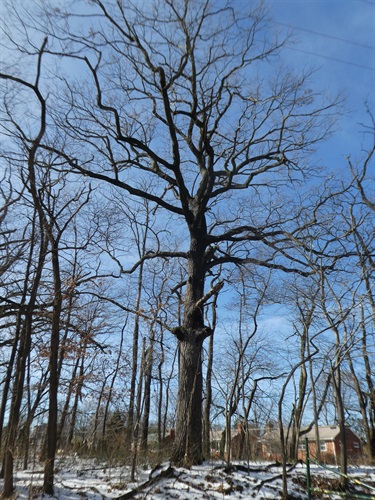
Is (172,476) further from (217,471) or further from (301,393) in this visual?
(301,393)

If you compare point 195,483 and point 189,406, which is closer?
point 195,483

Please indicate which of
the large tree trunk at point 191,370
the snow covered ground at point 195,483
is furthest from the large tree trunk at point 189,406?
the snow covered ground at point 195,483

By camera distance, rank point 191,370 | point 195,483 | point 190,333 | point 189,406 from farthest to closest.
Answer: point 190,333 < point 191,370 < point 189,406 < point 195,483

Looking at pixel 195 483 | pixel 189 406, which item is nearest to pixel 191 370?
pixel 189 406

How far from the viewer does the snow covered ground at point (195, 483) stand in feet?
22.5

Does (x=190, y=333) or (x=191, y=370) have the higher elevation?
(x=190, y=333)

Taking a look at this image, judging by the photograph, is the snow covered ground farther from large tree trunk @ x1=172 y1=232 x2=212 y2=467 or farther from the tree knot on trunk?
the tree knot on trunk

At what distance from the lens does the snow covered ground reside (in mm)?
6849

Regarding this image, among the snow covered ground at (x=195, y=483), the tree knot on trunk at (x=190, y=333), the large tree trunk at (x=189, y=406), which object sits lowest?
the snow covered ground at (x=195, y=483)

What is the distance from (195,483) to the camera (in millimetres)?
7098

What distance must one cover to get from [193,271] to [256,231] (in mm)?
2287

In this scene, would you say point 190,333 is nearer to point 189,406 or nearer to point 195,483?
point 189,406

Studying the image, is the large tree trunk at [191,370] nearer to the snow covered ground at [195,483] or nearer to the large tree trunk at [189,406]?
the large tree trunk at [189,406]

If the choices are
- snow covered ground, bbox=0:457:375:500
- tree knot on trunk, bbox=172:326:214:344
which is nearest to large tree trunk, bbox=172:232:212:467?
tree knot on trunk, bbox=172:326:214:344
